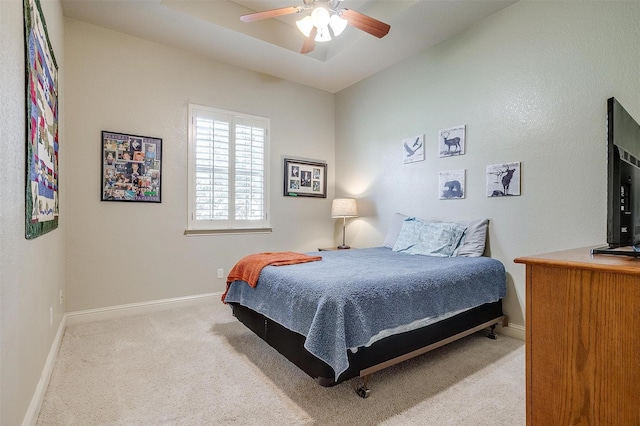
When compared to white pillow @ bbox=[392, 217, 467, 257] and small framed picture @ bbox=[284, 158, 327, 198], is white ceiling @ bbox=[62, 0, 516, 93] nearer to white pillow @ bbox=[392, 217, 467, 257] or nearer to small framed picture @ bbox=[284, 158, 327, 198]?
small framed picture @ bbox=[284, 158, 327, 198]

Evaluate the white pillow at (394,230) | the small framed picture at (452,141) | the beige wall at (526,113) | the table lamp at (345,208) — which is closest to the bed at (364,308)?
the beige wall at (526,113)

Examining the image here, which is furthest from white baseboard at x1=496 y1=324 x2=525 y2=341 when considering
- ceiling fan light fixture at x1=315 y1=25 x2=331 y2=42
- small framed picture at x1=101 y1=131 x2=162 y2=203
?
small framed picture at x1=101 y1=131 x2=162 y2=203

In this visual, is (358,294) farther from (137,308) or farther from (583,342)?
(137,308)

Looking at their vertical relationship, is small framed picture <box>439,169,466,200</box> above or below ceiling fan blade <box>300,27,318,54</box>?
below

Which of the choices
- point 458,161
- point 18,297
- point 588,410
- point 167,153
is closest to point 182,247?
point 167,153

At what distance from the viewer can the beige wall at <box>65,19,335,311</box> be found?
10.2ft

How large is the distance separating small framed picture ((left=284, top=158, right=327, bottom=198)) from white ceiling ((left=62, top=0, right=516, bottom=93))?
1.25 metres

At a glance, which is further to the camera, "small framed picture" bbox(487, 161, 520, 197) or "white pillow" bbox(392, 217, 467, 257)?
"white pillow" bbox(392, 217, 467, 257)

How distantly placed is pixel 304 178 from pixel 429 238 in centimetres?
208

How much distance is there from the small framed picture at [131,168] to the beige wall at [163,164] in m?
0.07

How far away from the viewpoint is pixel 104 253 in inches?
127

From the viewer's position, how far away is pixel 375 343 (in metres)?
1.91

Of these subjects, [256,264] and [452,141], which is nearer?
[256,264]

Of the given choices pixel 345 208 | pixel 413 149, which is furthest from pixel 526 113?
pixel 345 208
